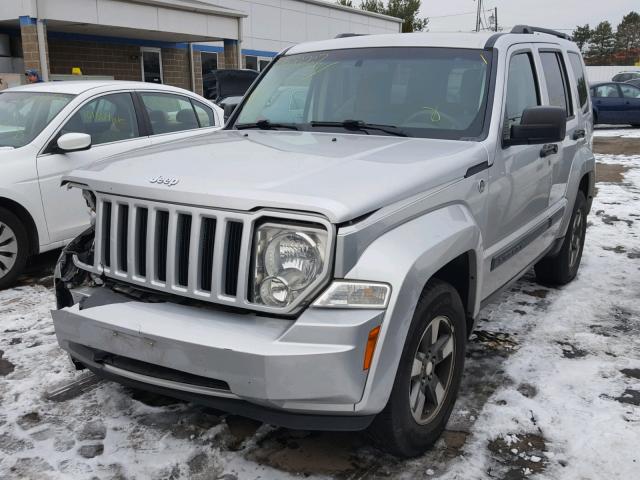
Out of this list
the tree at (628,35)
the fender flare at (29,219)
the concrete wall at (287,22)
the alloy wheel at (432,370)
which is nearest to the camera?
the alloy wheel at (432,370)

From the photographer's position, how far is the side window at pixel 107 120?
579 cm

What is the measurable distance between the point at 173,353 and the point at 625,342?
10.6ft

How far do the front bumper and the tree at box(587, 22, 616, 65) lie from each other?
98377 millimetres

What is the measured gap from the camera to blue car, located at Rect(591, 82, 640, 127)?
20469 millimetres

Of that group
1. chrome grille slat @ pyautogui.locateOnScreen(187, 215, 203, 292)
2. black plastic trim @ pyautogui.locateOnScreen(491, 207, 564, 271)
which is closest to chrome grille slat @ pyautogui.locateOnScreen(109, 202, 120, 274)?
chrome grille slat @ pyautogui.locateOnScreen(187, 215, 203, 292)

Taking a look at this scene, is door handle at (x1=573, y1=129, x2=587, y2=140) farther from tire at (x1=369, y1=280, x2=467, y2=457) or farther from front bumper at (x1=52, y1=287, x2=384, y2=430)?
front bumper at (x1=52, y1=287, x2=384, y2=430)

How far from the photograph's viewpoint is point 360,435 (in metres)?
3.10

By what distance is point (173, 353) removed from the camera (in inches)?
99.4

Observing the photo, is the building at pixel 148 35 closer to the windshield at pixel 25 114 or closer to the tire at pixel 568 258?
the windshield at pixel 25 114

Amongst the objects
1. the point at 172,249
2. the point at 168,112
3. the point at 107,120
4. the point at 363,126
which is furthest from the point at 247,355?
the point at 168,112

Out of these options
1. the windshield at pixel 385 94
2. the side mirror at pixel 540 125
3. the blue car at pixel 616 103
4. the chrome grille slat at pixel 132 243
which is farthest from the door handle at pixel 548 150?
the blue car at pixel 616 103

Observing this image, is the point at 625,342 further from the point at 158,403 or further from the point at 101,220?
the point at 101,220

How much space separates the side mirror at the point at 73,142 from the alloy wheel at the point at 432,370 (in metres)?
3.78

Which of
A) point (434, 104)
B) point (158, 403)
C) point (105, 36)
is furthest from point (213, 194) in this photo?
point (105, 36)
